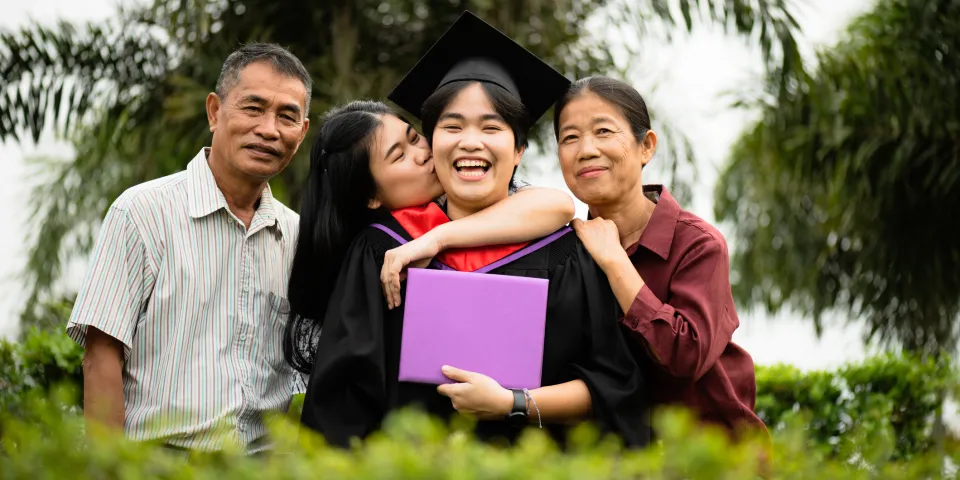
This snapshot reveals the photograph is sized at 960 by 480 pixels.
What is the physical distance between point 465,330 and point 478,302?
0.26ft

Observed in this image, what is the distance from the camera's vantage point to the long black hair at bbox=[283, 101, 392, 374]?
288 cm

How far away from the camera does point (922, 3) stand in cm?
860

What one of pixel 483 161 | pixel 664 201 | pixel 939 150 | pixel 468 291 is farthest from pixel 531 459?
pixel 939 150

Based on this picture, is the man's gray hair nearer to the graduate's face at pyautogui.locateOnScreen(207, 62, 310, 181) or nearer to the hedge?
the graduate's face at pyautogui.locateOnScreen(207, 62, 310, 181)

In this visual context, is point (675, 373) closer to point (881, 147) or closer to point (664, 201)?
point (664, 201)

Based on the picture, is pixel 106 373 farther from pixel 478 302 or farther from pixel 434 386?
pixel 478 302

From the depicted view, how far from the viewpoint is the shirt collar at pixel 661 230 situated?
9.34ft

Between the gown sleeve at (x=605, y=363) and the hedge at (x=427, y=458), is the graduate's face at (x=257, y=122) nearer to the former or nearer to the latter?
the gown sleeve at (x=605, y=363)

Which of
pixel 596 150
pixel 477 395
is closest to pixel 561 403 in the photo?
pixel 477 395

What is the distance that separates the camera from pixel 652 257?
2.89 meters

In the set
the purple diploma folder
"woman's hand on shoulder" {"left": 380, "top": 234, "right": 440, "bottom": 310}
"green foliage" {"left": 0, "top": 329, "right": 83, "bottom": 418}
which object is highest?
"woman's hand on shoulder" {"left": 380, "top": 234, "right": 440, "bottom": 310}

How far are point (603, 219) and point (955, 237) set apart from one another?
23.5 feet

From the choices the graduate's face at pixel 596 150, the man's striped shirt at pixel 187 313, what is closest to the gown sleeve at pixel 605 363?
the graduate's face at pixel 596 150

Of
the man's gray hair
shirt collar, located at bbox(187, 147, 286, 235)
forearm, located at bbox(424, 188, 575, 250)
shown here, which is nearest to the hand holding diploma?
forearm, located at bbox(424, 188, 575, 250)
